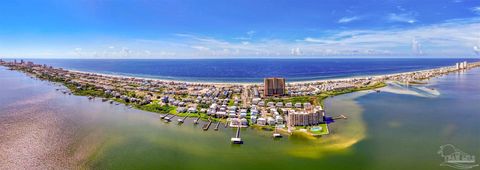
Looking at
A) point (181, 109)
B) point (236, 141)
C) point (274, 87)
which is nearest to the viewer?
point (236, 141)

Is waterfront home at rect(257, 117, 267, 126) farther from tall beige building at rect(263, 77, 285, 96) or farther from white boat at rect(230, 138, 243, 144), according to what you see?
tall beige building at rect(263, 77, 285, 96)

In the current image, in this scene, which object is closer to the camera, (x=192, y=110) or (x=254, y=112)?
(x=254, y=112)

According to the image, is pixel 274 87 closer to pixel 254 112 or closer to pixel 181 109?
pixel 254 112

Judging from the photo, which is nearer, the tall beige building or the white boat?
the white boat

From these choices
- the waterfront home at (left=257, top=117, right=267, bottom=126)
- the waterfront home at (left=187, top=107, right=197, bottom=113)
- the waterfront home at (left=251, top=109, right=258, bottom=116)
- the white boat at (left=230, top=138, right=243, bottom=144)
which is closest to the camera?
the white boat at (left=230, top=138, right=243, bottom=144)

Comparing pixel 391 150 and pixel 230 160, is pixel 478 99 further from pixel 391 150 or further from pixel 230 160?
pixel 230 160

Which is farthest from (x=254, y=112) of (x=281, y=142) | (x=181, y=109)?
(x=181, y=109)

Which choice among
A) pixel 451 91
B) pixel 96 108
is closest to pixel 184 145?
pixel 96 108

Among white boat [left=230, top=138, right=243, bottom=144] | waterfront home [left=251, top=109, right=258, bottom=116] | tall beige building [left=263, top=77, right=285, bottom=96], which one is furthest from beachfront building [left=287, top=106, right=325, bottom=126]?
tall beige building [left=263, top=77, right=285, bottom=96]
